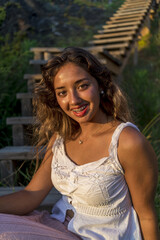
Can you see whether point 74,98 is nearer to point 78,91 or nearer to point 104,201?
point 78,91

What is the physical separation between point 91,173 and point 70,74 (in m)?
0.53

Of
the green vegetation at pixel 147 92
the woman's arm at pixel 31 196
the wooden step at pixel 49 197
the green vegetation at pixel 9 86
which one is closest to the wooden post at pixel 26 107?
the green vegetation at pixel 9 86

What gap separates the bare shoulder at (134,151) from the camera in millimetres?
1396

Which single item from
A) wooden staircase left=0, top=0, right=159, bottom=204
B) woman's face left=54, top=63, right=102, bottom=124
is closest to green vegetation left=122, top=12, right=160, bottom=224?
wooden staircase left=0, top=0, right=159, bottom=204

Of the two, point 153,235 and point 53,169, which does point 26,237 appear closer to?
point 53,169

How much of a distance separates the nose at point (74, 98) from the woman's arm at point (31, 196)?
0.44 metres

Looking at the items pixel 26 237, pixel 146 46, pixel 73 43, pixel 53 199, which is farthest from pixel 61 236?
pixel 146 46

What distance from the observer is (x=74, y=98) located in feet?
5.02

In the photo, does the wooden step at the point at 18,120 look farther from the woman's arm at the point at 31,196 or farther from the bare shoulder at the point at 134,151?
the bare shoulder at the point at 134,151

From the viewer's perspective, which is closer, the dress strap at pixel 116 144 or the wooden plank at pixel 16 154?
the dress strap at pixel 116 144

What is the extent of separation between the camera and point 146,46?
770 centimetres

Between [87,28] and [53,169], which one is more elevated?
[53,169]

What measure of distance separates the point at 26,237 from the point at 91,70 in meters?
0.90

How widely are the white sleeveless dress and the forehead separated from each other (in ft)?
1.09
